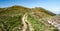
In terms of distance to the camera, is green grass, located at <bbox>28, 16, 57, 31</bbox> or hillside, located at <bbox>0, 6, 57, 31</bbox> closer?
green grass, located at <bbox>28, 16, 57, 31</bbox>

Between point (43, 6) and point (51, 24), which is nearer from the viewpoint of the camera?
point (51, 24)

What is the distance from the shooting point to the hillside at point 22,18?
7551 millimetres

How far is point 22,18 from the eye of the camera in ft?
25.4

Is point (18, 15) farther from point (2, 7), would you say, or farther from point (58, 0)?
point (58, 0)

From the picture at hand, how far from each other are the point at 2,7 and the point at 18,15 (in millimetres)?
1064

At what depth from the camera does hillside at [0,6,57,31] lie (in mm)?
7551

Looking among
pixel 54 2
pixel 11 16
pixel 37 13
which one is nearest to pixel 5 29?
pixel 11 16

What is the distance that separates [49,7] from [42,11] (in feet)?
1.48

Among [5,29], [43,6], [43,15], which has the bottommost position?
[5,29]

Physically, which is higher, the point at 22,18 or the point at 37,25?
the point at 22,18

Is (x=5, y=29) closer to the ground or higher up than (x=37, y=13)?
closer to the ground

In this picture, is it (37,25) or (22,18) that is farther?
(22,18)

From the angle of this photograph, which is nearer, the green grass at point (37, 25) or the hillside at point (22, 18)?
the green grass at point (37, 25)

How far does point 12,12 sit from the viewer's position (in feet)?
25.8
